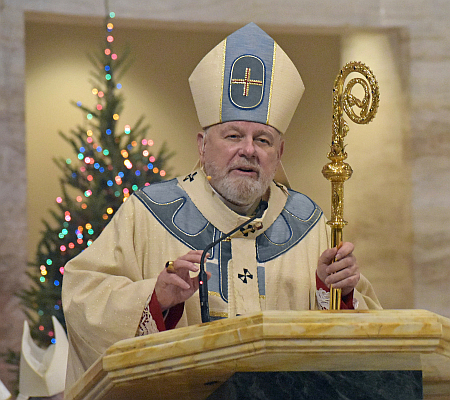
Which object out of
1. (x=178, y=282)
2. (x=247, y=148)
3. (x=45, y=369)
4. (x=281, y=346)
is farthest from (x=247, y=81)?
(x=45, y=369)

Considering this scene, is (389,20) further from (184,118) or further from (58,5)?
(58,5)

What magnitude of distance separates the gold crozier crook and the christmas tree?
2.76 metres

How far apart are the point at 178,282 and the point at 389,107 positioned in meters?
5.10

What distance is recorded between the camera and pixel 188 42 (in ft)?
25.7

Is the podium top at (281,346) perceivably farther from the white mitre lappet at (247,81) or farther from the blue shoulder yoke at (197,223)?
the white mitre lappet at (247,81)

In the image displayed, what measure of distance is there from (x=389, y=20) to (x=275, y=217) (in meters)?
4.22

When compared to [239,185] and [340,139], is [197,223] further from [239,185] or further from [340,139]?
[340,139]

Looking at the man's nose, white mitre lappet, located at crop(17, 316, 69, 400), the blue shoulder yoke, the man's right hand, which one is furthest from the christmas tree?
the man's right hand

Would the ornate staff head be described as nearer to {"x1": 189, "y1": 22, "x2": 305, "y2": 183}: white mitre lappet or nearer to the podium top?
{"x1": 189, "y1": 22, "x2": 305, "y2": 183}: white mitre lappet

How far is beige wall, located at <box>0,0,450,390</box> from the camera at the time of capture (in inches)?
238

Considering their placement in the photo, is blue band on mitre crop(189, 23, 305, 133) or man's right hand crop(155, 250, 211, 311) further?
Result: blue band on mitre crop(189, 23, 305, 133)

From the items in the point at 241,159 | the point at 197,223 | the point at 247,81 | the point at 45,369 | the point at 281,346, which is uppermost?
the point at 247,81

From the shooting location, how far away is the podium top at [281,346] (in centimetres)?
133

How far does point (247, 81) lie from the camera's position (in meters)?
3.02
